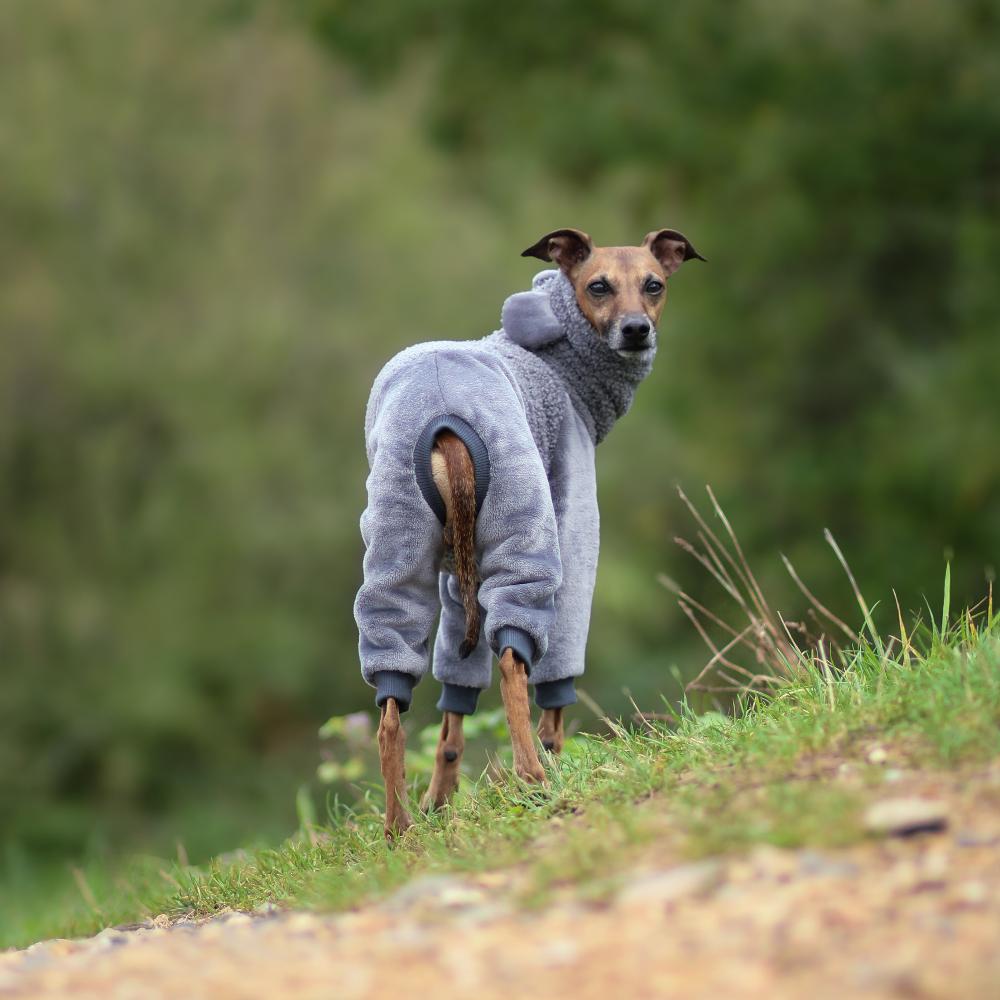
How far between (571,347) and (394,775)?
182 cm

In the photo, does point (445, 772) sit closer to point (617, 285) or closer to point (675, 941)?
point (617, 285)

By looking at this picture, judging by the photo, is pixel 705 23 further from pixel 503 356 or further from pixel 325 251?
pixel 503 356

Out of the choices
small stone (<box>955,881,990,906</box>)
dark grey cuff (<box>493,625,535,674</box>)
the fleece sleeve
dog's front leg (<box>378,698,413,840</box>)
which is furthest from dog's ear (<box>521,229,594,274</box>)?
small stone (<box>955,881,990,906</box>)

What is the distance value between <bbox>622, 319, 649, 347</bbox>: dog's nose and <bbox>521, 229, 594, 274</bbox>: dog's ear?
440mm

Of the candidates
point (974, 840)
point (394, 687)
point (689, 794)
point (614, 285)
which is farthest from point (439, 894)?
point (614, 285)

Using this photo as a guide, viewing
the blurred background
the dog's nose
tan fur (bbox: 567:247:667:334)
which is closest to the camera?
the dog's nose

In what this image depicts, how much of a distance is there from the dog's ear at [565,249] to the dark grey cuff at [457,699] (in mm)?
1705

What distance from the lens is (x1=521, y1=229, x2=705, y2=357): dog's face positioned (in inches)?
235

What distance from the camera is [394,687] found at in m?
5.36

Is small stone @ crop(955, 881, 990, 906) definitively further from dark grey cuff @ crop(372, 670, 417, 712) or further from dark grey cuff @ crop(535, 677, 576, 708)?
dark grey cuff @ crop(535, 677, 576, 708)

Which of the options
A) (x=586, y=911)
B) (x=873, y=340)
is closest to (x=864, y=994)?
(x=586, y=911)

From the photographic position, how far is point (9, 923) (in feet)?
26.2

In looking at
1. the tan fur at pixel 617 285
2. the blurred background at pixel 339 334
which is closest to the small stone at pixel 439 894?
the tan fur at pixel 617 285

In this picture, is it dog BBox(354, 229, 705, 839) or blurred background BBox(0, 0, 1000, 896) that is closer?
dog BBox(354, 229, 705, 839)
